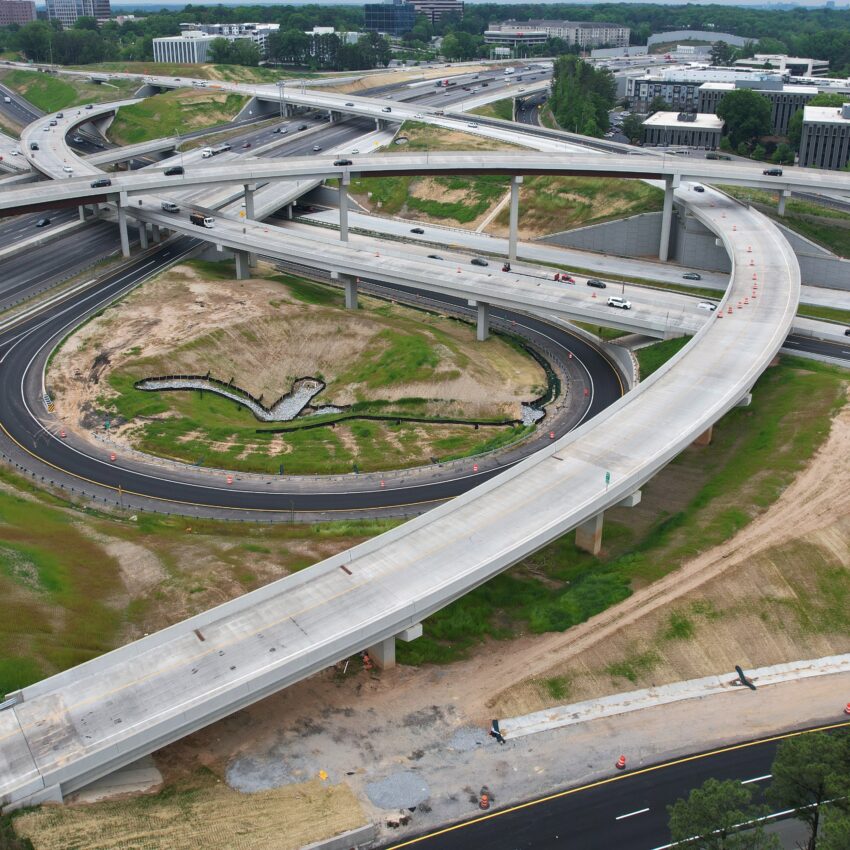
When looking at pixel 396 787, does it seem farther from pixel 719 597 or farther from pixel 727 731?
pixel 719 597

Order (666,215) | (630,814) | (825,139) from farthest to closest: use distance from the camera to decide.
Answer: (825,139), (666,215), (630,814)

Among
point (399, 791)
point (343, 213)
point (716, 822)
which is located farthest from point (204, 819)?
point (343, 213)

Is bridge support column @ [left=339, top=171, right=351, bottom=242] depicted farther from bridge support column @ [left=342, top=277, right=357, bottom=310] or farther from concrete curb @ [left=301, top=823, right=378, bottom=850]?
concrete curb @ [left=301, top=823, right=378, bottom=850]

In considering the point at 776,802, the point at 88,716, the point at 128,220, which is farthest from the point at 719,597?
the point at 128,220

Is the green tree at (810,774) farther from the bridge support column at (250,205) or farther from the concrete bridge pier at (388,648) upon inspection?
the bridge support column at (250,205)

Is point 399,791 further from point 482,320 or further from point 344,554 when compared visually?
point 482,320

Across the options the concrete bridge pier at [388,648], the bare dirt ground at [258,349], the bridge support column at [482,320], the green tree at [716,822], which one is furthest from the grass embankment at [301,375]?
the green tree at [716,822]
